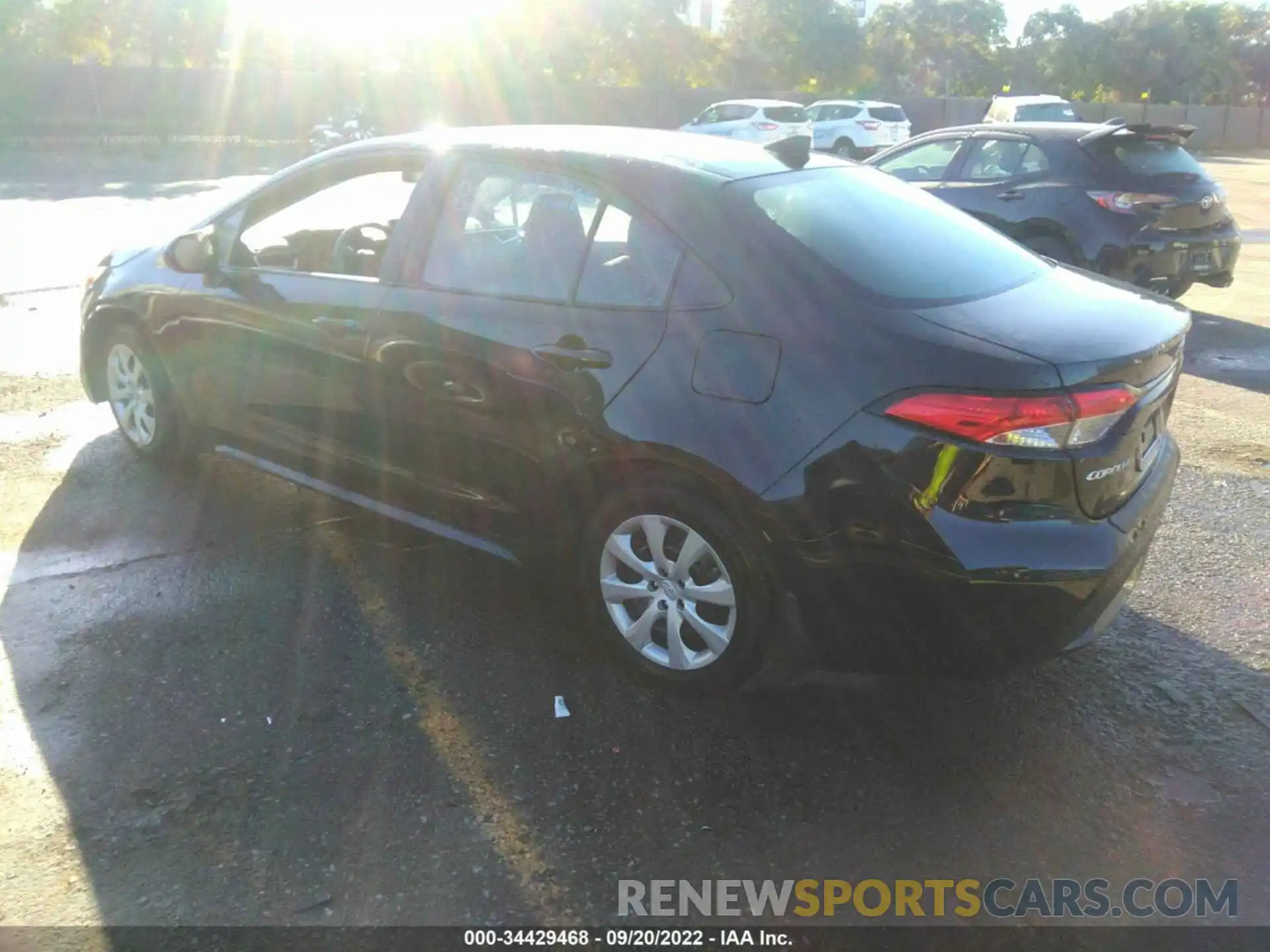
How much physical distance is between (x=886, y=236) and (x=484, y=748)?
78.5 inches

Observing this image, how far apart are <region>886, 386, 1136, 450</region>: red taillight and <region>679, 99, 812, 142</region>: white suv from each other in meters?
25.6

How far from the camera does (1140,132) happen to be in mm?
8352

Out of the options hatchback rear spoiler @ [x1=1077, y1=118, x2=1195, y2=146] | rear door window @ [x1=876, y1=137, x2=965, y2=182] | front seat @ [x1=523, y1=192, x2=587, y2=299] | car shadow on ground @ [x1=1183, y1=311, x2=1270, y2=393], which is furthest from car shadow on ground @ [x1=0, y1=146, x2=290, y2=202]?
front seat @ [x1=523, y1=192, x2=587, y2=299]

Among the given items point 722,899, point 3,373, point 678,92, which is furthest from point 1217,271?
point 678,92

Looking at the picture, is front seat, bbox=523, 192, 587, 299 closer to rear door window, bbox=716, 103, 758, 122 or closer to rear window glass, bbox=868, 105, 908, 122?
rear door window, bbox=716, 103, 758, 122

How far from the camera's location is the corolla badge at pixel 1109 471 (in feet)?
9.48

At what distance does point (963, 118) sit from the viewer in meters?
42.9

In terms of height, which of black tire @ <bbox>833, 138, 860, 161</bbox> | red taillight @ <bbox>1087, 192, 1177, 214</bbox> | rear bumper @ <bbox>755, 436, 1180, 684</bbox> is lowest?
black tire @ <bbox>833, 138, 860, 161</bbox>

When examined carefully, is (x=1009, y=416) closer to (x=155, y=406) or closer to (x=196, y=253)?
(x=196, y=253)

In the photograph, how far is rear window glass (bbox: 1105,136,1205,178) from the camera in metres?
8.33

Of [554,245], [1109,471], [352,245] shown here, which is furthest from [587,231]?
[1109,471]

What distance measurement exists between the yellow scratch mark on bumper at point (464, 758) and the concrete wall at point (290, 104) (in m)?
30.9

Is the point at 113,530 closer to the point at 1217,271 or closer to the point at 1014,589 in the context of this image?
the point at 1014,589

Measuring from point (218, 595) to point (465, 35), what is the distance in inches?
1664
